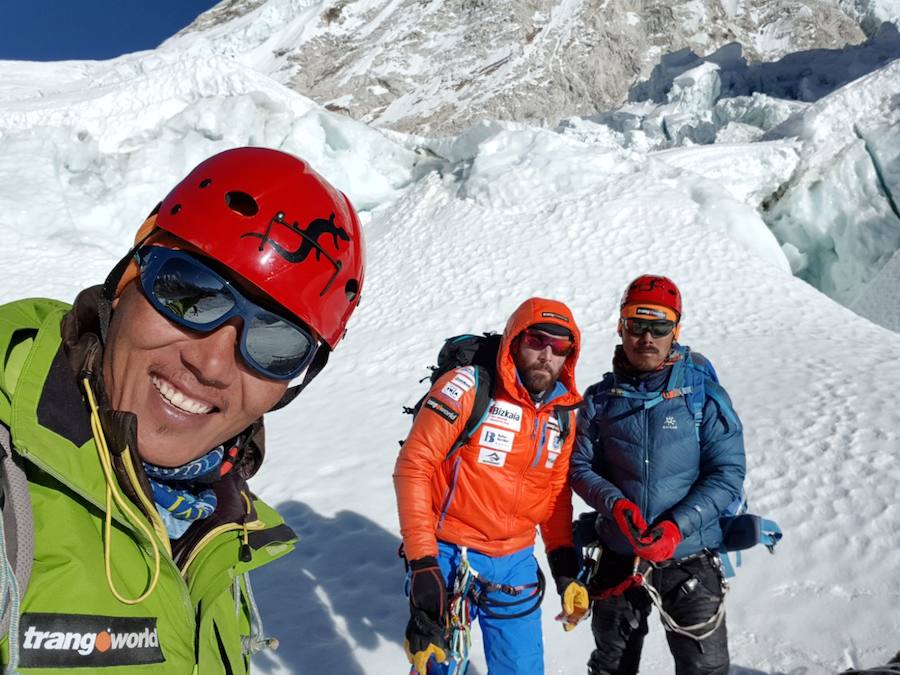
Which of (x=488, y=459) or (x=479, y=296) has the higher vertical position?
(x=488, y=459)

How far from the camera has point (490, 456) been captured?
209 cm

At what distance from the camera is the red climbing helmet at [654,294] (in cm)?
229

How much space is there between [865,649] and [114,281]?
3.41m

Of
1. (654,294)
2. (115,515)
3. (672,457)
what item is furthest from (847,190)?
(115,515)

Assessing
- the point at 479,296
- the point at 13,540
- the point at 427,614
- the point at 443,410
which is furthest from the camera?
the point at 479,296

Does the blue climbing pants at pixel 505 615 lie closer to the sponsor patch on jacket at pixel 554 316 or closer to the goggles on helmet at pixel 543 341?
the goggles on helmet at pixel 543 341

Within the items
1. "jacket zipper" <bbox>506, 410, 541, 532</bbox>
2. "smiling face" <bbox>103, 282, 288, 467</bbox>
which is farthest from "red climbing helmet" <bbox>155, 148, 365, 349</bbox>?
"jacket zipper" <bbox>506, 410, 541, 532</bbox>

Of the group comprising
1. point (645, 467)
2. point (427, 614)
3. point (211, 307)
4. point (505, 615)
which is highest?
point (211, 307)

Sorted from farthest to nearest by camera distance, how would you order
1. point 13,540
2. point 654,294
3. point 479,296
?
point 479,296 → point 654,294 → point 13,540

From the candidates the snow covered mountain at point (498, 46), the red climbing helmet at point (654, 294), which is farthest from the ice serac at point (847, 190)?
the snow covered mountain at point (498, 46)

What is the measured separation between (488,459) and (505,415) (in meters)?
0.18

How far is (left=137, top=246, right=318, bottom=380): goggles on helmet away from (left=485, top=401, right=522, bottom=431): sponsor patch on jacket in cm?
112

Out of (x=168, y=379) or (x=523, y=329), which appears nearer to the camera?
(x=168, y=379)

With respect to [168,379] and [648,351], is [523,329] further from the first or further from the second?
[168,379]
